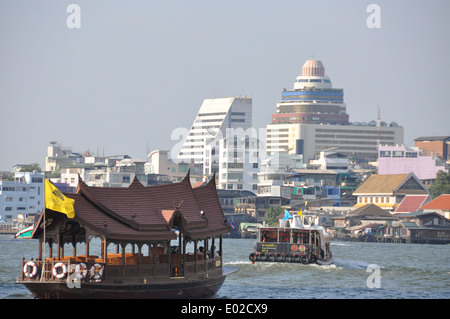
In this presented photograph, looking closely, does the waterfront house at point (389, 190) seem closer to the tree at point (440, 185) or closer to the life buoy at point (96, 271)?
the tree at point (440, 185)

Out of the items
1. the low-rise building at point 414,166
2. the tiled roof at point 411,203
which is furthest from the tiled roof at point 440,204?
the low-rise building at point 414,166

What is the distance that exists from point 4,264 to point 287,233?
15997mm

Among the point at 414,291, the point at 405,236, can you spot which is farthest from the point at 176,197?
the point at 405,236

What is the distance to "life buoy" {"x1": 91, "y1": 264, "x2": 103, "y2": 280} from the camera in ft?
126

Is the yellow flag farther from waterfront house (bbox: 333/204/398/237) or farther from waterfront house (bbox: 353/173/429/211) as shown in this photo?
waterfront house (bbox: 353/173/429/211)

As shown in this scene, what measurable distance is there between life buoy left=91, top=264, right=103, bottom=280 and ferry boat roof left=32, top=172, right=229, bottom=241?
1.10 metres

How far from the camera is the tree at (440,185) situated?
15950cm

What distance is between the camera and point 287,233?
6462 centimetres

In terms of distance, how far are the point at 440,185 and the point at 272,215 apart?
3336 centimetres

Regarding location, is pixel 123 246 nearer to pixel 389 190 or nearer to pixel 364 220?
pixel 364 220

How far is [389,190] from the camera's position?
148m
